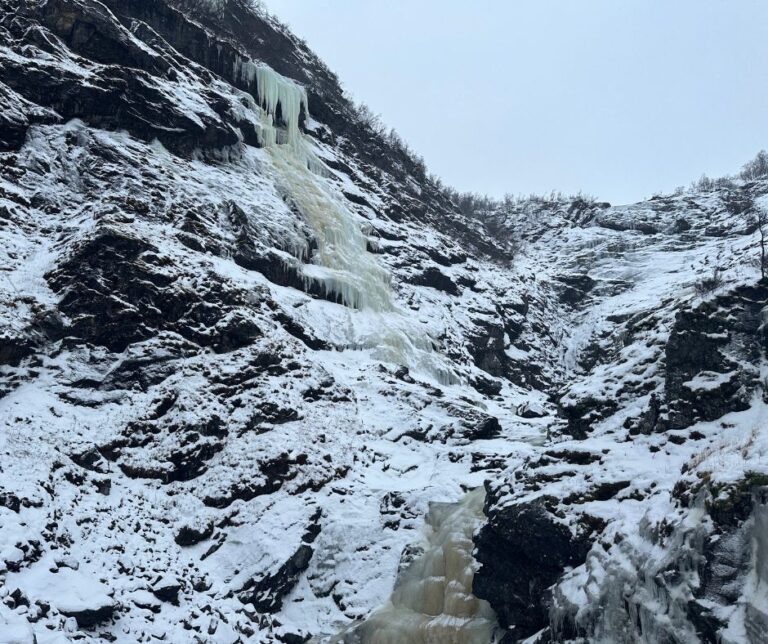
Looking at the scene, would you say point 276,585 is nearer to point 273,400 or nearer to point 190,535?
point 190,535

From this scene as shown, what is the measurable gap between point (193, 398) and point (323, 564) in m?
6.45

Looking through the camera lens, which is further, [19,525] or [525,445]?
[525,445]

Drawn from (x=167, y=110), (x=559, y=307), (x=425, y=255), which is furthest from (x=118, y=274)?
(x=559, y=307)

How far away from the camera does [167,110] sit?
3067cm

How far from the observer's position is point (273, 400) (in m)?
20.0

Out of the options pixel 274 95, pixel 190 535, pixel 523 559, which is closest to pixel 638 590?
pixel 523 559

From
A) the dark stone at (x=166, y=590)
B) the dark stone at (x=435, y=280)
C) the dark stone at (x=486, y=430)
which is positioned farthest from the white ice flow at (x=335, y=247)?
the dark stone at (x=166, y=590)

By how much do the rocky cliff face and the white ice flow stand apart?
23cm

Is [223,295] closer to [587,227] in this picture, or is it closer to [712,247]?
[712,247]

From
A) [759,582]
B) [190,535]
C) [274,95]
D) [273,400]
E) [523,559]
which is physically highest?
[274,95]

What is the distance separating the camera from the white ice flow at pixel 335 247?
93.5ft

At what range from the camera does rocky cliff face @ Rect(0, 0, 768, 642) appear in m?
11.3

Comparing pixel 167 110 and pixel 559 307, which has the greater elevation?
pixel 167 110

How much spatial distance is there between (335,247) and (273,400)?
1370cm
